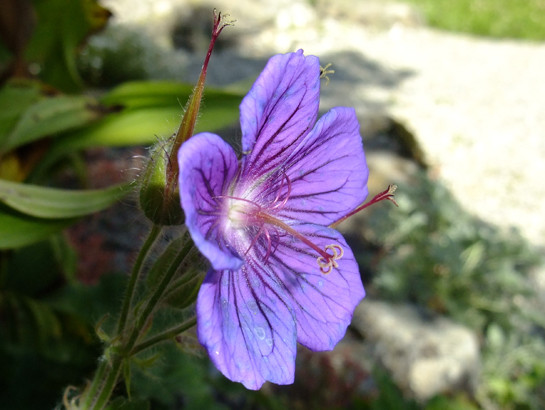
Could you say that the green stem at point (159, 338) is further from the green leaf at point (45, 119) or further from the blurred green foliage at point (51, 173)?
the green leaf at point (45, 119)

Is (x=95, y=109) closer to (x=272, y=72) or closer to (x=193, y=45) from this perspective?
(x=272, y=72)

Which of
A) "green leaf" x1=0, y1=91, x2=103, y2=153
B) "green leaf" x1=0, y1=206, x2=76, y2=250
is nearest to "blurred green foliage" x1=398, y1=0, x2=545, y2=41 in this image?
"green leaf" x1=0, y1=91, x2=103, y2=153

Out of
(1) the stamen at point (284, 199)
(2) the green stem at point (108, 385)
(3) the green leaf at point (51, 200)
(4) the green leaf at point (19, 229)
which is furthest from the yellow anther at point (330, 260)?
(4) the green leaf at point (19, 229)

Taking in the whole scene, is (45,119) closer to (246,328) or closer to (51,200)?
(51,200)

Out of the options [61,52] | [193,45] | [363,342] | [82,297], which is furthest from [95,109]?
[193,45]

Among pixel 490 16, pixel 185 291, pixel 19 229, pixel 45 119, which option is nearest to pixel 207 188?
pixel 185 291

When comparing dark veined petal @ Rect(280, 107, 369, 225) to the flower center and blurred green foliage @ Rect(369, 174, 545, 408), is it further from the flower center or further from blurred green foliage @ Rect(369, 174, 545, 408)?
blurred green foliage @ Rect(369, 174, 545, 408)

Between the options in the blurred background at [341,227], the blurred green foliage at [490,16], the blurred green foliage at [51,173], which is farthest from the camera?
the blurred green foliage at [490,16]
